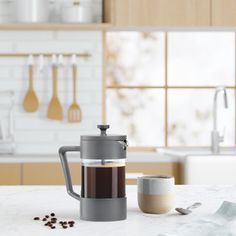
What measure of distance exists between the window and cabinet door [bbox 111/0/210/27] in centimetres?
137

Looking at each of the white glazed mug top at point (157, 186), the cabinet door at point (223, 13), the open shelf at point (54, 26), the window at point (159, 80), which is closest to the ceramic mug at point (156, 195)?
the white glazed mug top at point (157, 186)

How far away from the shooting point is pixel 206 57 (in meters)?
6.20

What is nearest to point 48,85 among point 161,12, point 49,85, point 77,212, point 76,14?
point 49,85

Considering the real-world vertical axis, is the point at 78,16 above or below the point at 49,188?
above

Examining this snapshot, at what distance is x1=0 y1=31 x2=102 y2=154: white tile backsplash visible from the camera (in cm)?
471

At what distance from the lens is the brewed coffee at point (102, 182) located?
172cm

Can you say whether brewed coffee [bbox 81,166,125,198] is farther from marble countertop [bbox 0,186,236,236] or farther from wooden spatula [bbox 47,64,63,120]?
wooden spatula [bbox 47,64,63,120]

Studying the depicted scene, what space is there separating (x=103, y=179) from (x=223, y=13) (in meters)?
3.17

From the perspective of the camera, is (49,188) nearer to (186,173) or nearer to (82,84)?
(186,173)

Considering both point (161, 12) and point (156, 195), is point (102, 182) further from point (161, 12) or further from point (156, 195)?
point (161, 12)

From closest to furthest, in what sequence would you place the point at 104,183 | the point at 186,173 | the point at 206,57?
the point at 104,183, the point at 186,173, the point at 206,57

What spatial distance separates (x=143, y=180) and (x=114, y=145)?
162mm

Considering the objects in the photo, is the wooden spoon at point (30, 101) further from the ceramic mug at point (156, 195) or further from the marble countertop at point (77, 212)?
the ceramic mug at point (156, 195)

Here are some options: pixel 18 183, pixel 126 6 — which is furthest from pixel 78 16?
pixel 18 183
